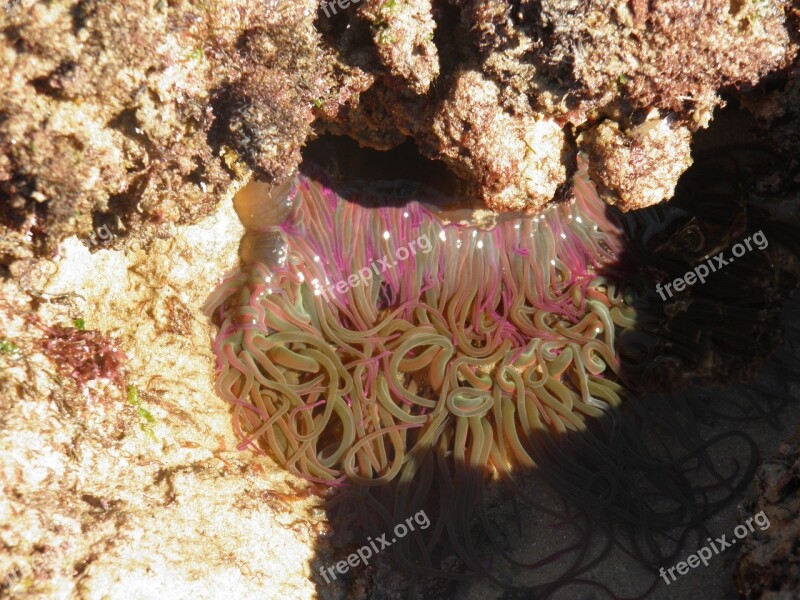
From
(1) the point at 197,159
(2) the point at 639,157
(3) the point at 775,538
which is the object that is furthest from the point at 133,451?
(2) the point at 639,157

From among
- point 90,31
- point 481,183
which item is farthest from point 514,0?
point 90,31

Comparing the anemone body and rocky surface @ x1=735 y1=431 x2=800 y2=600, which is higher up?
the anemone body

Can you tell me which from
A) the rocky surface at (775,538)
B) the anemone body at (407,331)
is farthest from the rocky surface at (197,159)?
the rocky surface at (775,538)

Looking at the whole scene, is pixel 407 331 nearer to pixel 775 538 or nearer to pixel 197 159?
pixel 197 159

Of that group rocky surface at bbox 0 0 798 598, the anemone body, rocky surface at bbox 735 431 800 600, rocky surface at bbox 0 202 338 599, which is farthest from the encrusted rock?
rocky surface at bbox 0 202 338 599

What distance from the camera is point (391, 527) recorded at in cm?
355

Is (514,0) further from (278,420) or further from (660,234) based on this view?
(278,420)

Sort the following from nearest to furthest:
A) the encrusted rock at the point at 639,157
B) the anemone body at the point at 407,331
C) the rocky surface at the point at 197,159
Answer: the rocky surface at the point at 197,159 → the encrusted rock at the point at 639,157 → the anemone body at the point at 407,331

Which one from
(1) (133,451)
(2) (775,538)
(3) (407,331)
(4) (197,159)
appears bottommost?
(2) (775,538)

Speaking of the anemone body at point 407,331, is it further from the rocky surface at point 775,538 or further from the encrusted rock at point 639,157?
the rocky surface at point 775,538

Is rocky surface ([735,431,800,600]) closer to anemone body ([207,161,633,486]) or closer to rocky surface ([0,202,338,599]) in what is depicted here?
anemone body ([207,161,633,486])

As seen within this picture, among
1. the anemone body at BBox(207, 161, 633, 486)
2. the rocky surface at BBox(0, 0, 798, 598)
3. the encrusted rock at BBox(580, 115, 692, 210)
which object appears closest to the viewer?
the rocky surface at BBox(0, 0, 798, 598)

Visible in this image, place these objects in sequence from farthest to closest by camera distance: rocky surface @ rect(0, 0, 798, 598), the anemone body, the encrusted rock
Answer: the anemone body → the encrusted rock → rocky surface @ rect(0, 0, 798, 598)

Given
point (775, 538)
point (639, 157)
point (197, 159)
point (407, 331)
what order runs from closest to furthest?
1. point (775, 538)
2. point (197, 159)
3. point (639, 157)
4. point (407, 331)
